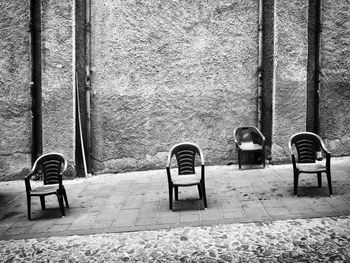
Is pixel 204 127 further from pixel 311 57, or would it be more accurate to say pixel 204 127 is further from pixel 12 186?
pixel 12 186

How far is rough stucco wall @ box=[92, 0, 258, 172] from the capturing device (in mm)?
7742

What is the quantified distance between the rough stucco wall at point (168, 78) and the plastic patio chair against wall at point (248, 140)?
9.3 inches

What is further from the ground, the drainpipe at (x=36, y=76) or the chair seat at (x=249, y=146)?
the drainpipe at (x=36, y=76)

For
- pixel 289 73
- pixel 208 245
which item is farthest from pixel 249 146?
pixel 208 245

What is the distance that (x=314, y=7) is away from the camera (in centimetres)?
790

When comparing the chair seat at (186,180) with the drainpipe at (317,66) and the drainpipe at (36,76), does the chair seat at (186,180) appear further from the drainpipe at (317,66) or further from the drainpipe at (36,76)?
the drainpipe at (317,66)

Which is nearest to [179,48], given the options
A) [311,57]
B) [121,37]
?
[121,37]

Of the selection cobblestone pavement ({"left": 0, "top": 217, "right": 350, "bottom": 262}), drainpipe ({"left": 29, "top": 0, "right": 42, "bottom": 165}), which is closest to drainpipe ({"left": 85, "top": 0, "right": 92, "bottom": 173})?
drainpipe ({"left": 29, "top": 0, "right": 42, "bottom": 165})

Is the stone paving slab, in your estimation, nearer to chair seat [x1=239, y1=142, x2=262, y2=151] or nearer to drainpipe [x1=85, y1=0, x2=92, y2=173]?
chair seat [x1=239, y1=142, x2=262, y2=151]

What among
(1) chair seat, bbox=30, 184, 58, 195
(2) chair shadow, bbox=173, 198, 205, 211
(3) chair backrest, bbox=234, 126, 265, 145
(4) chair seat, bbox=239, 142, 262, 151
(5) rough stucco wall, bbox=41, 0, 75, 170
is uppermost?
(5) rough stucco wall, bbox=41, 0, 75, 170

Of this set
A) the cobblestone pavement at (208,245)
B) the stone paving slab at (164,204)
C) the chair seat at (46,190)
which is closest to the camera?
the cobblestone pavement at (208,245)

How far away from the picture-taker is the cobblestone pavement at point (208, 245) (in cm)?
346

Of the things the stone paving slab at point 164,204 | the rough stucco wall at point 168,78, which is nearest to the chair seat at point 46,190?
the stone paving slab at point 164,204

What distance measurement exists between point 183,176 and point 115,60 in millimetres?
4032
